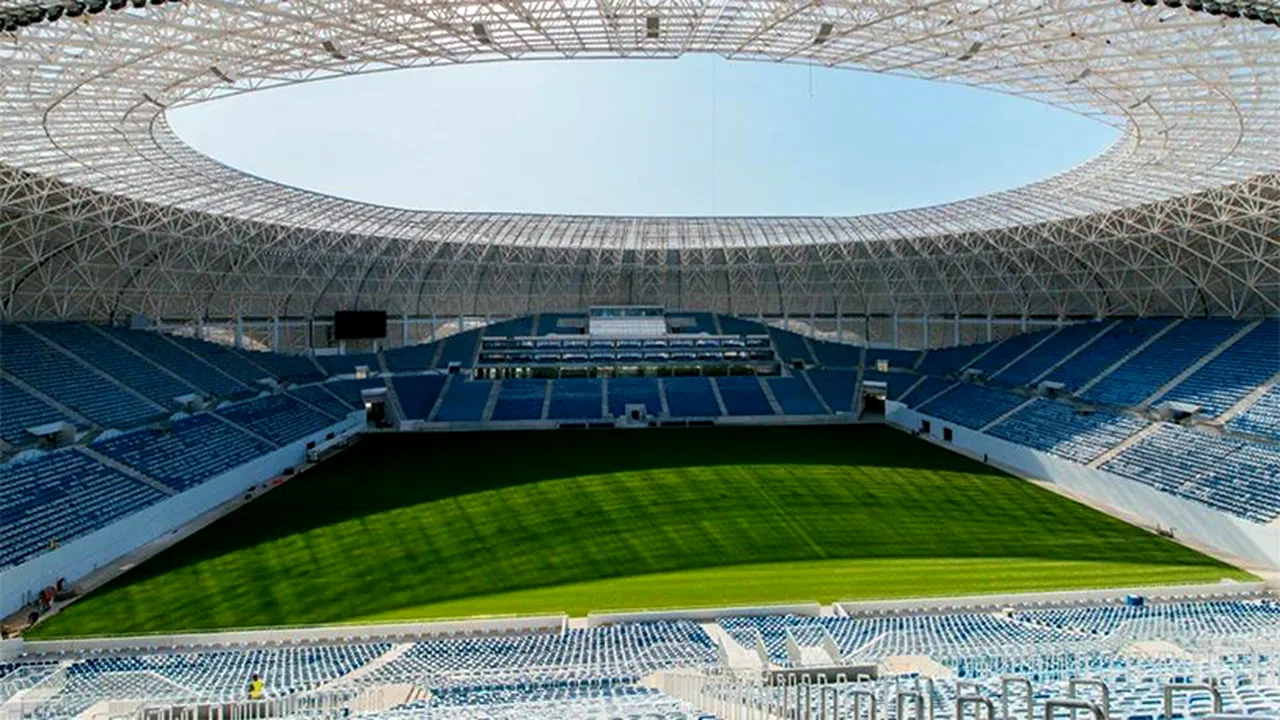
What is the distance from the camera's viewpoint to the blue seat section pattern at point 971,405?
4041 centimetres

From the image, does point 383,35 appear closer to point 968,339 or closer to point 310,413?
point 310,413

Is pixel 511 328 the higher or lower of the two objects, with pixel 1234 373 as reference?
lower

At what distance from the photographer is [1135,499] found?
26.8 m

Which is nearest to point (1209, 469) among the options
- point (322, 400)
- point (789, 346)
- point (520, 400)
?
point (789, 346)

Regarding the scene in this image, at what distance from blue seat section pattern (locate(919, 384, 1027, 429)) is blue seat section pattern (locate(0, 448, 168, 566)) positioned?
3904 cm

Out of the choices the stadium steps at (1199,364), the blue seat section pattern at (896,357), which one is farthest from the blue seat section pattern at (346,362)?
the stadium steps at (1199,364)

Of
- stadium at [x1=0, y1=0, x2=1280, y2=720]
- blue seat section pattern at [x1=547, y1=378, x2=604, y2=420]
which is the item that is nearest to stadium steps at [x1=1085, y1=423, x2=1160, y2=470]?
stadium at [x1=0, y1=0, x2=1280, y2=720]

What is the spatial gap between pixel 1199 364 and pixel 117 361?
Result: 173ft

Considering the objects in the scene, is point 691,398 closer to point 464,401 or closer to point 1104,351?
point 464,401

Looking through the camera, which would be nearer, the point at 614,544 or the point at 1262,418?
the point at 614,544

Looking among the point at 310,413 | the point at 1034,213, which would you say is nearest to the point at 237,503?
the point at 310,413

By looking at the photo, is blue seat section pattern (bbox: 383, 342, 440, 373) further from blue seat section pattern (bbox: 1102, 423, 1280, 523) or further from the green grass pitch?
blue seat section pattern (bbox: 1102, 423, 1280, 523)

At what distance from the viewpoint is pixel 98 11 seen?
15484 millimetres

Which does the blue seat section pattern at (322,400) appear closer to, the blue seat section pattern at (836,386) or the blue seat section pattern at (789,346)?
the blue seat section pattern at (789,346)
